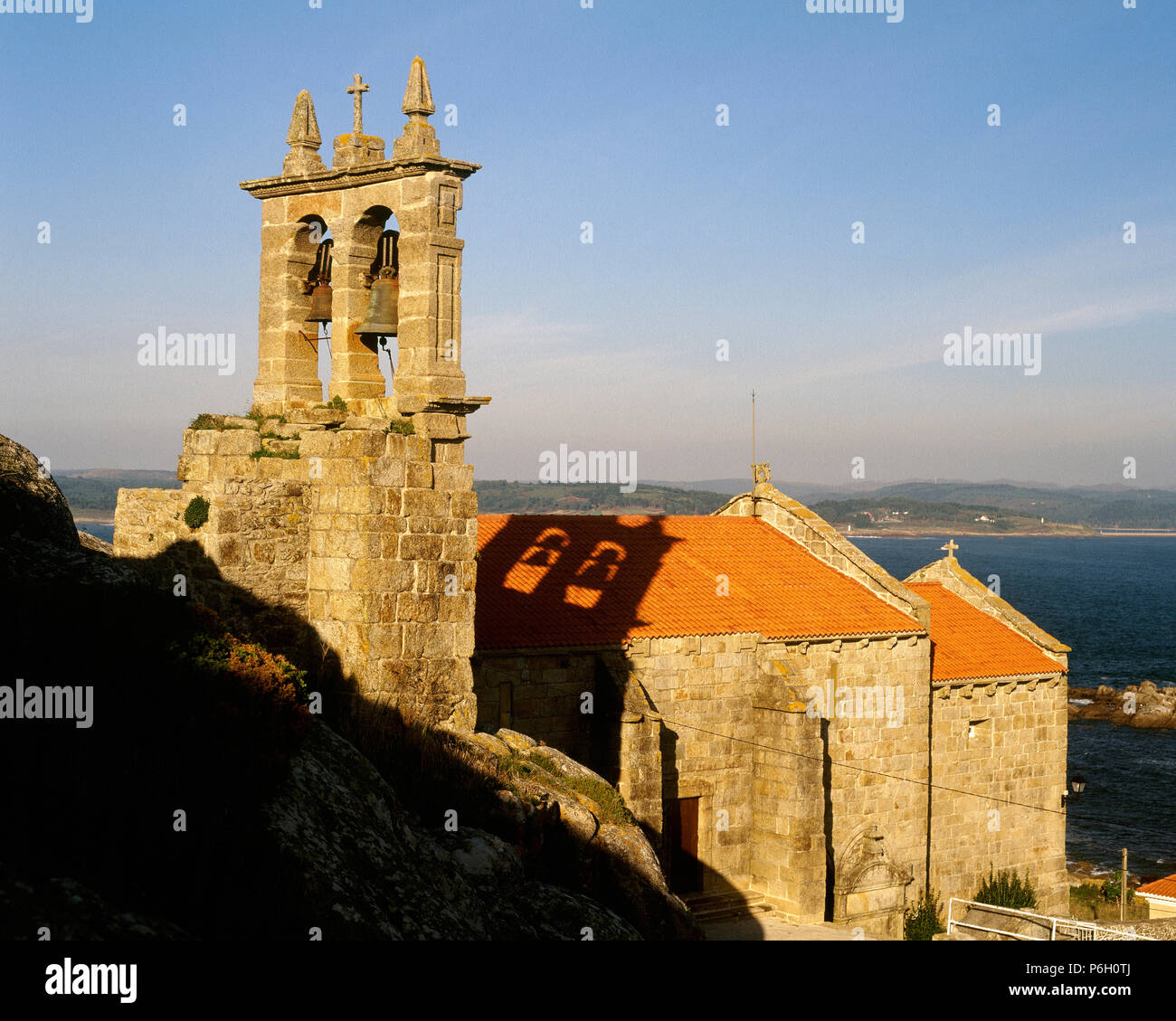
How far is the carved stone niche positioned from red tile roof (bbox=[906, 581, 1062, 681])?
4285 mm

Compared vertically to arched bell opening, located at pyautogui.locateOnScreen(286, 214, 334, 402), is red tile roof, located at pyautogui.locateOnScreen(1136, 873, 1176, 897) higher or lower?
lower

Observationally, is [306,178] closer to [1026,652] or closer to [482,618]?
[482,618]

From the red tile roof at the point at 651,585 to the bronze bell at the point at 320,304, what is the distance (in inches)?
268

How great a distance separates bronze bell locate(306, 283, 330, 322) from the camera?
52.5 feet

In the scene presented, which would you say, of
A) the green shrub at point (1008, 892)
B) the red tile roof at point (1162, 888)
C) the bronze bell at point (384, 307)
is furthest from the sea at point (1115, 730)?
the green shrub at point (1008, 892)

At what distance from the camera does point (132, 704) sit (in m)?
8.98

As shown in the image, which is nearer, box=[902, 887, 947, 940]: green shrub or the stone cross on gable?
the stone cross on gable

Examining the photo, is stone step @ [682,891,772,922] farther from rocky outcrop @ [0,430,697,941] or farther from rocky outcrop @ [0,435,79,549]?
rocky outcrop @ [0,435,79,549]

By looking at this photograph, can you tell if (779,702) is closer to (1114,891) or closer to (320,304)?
(320,304)

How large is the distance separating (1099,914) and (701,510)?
16260 centimetres

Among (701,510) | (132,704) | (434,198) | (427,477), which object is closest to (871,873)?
(427,477)

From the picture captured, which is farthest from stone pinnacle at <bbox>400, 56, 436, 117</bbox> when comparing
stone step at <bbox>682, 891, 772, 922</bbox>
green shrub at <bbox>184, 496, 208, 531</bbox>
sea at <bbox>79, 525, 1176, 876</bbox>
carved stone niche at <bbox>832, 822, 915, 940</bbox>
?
carved stone niche at <bbox>832, 822, 915, 940</bbox>

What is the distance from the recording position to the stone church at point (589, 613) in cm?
1459

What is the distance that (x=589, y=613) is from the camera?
23.2 m
